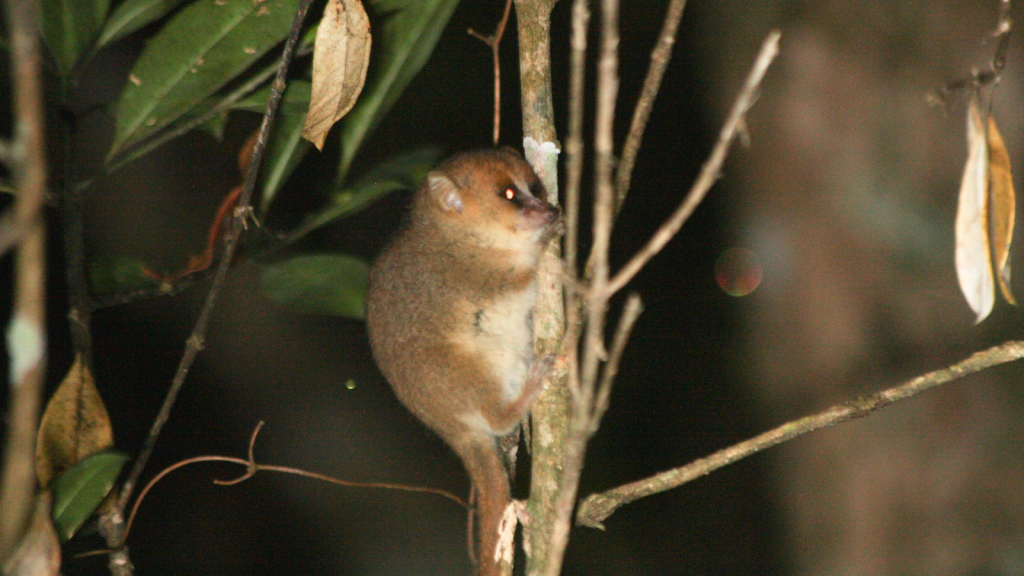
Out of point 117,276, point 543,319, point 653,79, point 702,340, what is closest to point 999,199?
point 653,79

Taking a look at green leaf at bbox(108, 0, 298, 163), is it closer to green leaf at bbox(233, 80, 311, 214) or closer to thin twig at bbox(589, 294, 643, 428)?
green leaf at bbox(233, 80, 311, 214)

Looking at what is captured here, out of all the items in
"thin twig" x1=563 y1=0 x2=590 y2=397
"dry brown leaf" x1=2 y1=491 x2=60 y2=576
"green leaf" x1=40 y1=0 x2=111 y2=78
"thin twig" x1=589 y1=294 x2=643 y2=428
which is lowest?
"dry brown leaf" x1=2 y1=491 x2=60 y2=576

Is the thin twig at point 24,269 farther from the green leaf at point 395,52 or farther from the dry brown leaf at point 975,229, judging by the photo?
the green leaf at point 395,52

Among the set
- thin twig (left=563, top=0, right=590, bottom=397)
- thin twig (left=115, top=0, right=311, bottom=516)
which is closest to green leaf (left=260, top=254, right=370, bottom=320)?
thin twig (left=115, top=0, right=311, bottom=516)

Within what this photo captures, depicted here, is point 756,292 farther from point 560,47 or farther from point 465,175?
point 560,47

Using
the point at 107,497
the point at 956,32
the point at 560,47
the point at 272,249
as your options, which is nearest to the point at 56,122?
the point at 272,249

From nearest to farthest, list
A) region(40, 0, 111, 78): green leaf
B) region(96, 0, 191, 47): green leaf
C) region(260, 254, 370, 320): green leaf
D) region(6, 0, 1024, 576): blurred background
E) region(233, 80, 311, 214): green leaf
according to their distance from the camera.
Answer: region(40, 0, 111, 78): green leaf
region(96, 0, 191, 47): green leaf
region(233, 80, 311, 214): green leaf
region(260, 254, 370, 320): green leaf
region(6, 0, 1024, 576): blurred background
